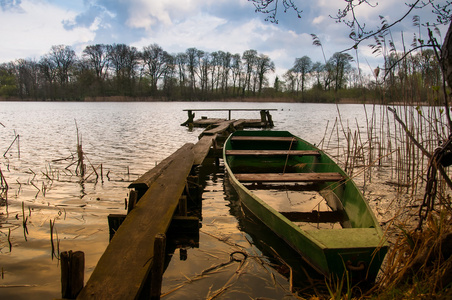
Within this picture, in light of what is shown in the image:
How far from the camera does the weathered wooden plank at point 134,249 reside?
1.93 m

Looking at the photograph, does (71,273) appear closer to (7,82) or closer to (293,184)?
(293,184)

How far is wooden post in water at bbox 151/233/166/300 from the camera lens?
2.16 metres

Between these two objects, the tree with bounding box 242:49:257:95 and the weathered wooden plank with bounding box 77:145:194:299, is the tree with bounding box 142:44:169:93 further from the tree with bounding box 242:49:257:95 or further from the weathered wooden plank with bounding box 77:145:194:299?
the weathered wooden plank with bounding box 77:145:194:299

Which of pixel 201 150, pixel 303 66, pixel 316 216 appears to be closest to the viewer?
pixel 316 216

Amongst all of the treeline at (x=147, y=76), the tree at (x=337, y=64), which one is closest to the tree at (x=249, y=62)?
the treeline at (x=147, y=76)

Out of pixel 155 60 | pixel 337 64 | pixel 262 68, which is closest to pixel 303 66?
pixel 262 68

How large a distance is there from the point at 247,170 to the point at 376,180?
108 inches

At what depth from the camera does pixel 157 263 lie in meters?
2.19

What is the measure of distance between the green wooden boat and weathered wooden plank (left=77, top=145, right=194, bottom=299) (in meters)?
0.97

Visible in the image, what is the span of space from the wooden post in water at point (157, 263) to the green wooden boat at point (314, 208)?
1.14m

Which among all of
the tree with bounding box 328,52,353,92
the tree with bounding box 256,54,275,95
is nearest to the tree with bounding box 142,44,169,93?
the tree with bounding box 256,54,275,95

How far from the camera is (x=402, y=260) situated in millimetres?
2246

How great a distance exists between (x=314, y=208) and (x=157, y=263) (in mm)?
3109

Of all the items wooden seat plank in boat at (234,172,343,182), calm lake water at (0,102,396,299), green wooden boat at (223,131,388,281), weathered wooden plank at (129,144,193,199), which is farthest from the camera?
wooden seat plank in boat at (234,172,343,182)
